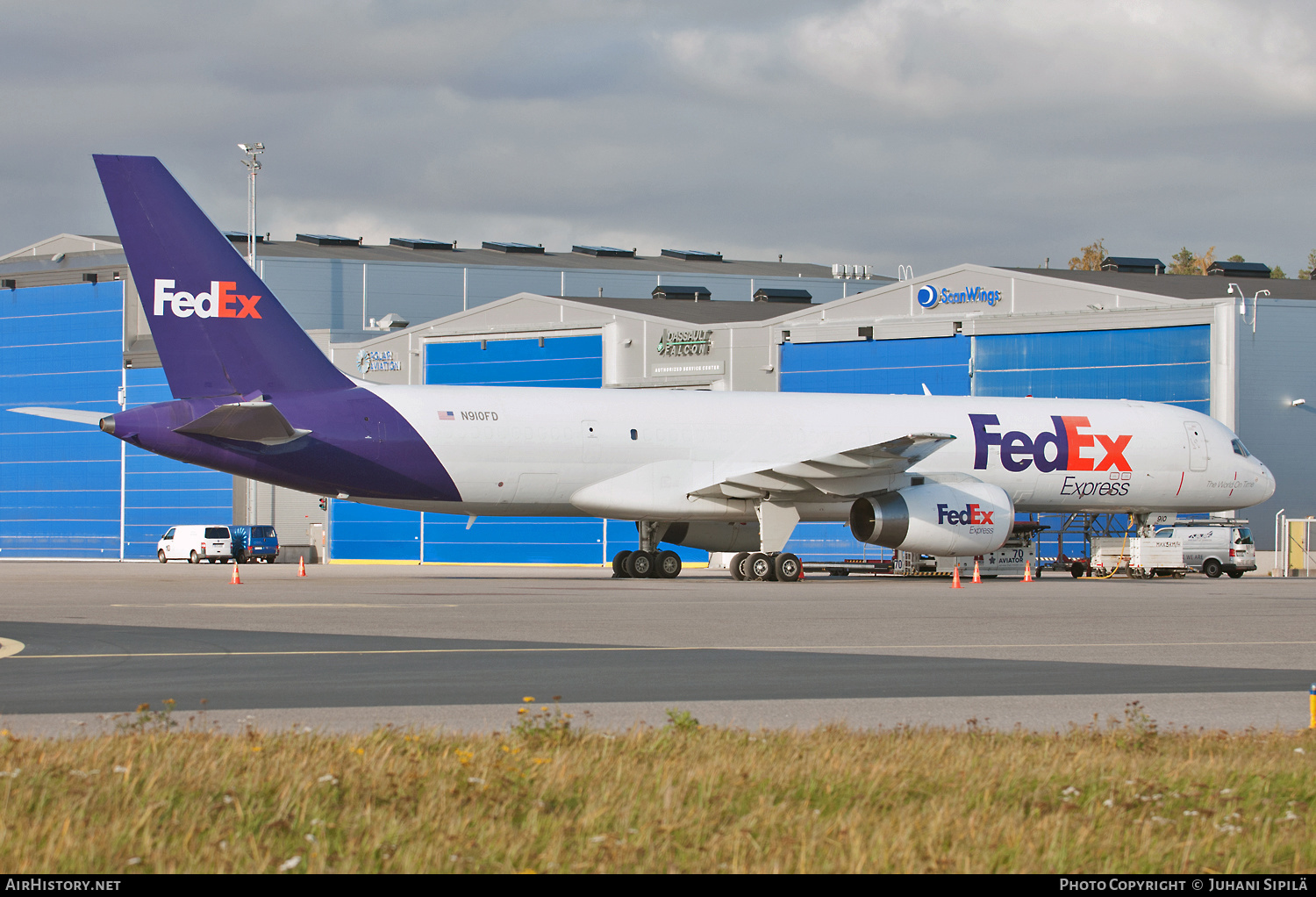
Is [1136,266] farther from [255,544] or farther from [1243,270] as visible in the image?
[255,544]

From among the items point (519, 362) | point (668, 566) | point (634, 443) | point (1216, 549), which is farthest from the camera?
point (519, 362)

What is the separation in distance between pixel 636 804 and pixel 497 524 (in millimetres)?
58254

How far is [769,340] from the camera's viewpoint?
6006cm

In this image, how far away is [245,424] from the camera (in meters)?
31.0

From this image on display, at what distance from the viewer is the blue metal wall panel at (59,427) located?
79.9 meters

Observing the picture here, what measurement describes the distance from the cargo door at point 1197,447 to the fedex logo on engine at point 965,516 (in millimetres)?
8324

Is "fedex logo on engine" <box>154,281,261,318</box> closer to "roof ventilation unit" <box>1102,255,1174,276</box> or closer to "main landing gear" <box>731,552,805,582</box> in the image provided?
"main landing gear" <box>731,552,805,582</box>

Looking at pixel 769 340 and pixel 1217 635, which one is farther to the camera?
pixel 769 340

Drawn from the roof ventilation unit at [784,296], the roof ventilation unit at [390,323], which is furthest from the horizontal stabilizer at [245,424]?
→ the roof ventilation unit at [390,323]

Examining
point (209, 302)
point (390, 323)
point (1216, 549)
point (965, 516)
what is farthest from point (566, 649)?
point (390, 323)

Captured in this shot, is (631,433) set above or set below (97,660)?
above
